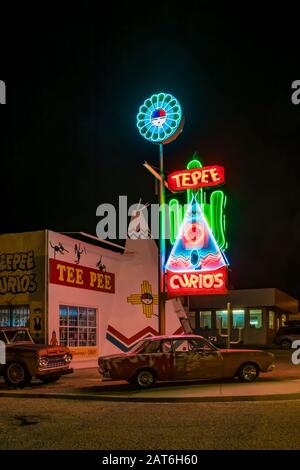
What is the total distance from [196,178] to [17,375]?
9639mm

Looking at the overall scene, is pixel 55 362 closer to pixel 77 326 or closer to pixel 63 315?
pixel 63 315

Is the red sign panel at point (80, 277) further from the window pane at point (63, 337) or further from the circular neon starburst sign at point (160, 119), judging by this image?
the circular neon starburst sign at point (160, 119)

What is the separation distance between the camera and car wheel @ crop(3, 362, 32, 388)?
688 inches

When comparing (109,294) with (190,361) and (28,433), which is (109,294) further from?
(28,433)

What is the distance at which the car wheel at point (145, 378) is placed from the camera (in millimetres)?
16578

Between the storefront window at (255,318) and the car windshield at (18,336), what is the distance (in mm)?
30695

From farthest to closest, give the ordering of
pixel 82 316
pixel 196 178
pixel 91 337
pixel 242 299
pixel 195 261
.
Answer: pixel 242 299
pixel 91 337
pixel 82 316
pixel 196 178
pixel 195 261

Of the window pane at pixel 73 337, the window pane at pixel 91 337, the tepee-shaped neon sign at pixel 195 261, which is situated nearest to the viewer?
the tepee-shaped neon sign at pixel 195 261

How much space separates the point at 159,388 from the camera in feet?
54.5

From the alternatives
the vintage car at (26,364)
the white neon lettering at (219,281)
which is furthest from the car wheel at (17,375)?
the white neon lettering at (219,281)

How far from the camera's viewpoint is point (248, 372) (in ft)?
56.8

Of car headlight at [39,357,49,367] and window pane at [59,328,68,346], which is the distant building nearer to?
window pane at [59,328,68,346]

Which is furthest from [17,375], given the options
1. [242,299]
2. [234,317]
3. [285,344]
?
[234,317]

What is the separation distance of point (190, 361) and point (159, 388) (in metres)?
1.07
